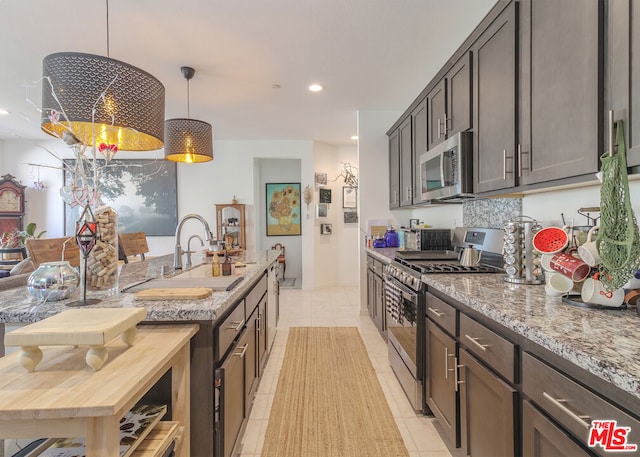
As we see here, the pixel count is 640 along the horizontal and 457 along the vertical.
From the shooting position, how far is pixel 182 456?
3.58ft

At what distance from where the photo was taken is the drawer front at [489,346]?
1.04 metres

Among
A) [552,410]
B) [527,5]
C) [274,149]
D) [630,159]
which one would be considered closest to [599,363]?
[552,410]

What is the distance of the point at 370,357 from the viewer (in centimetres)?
278

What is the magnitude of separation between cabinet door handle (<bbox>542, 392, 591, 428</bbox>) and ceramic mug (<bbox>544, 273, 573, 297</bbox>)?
1.68 feet

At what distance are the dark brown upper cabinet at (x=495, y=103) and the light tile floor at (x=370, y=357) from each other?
4.89ft

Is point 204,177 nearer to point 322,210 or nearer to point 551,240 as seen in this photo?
point 322,210

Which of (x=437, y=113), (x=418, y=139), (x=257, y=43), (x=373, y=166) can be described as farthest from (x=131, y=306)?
(x=373, y=166)

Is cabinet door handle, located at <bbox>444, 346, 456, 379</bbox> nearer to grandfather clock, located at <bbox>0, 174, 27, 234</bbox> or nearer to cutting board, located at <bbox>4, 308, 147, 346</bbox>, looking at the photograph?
cutting board, located at <bbox>4, 308, 147, 346</bbox>

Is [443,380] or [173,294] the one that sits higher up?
[173,294]

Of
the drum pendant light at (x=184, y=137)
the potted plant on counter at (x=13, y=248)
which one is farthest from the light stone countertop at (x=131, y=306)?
the potted plant on counter at (x=13, y=248)

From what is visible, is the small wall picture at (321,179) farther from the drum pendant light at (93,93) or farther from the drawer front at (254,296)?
the drum pendant light at (93,93)

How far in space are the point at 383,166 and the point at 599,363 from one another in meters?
3.71

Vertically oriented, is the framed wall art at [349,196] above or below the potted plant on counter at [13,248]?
above

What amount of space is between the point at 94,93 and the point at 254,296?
132 cm
